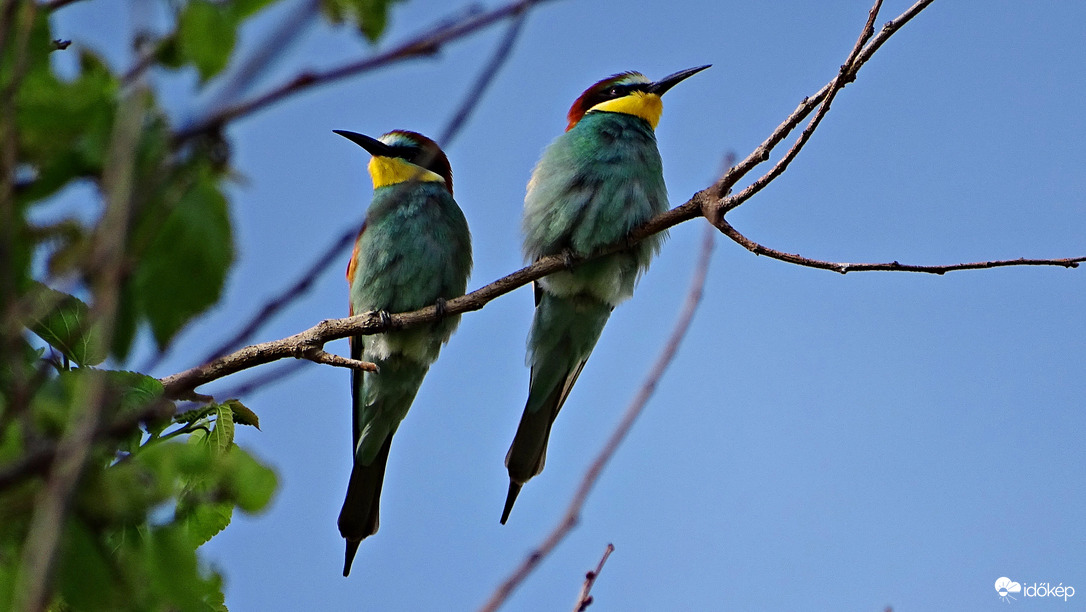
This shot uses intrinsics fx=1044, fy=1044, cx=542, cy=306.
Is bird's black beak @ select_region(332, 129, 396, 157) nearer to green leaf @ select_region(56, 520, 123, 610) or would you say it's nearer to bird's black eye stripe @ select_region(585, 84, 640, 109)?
bird's black eye stripe @ select_region(585, 84, 640, 109)

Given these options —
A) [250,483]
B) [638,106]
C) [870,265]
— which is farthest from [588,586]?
[638,106]

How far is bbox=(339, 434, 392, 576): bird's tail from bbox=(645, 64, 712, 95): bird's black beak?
7.23ft

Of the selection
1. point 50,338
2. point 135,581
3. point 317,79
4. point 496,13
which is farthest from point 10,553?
point 50,338

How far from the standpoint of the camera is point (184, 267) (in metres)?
1.08

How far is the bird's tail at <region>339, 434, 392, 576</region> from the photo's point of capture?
4871 mm

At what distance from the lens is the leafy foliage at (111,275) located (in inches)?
34.8

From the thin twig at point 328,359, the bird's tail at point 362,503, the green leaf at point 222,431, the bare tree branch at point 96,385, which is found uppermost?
the bird's tail at point 362,503

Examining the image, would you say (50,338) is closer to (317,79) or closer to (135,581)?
(135,581)

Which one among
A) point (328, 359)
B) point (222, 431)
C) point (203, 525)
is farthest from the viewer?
point (328, 359)

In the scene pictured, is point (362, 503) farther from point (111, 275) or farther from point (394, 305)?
point (111, 275)

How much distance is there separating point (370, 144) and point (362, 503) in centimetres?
201

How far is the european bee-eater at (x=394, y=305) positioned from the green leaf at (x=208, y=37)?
3.70 metres

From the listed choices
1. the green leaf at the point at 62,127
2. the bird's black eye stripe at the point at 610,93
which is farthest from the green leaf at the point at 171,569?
the bird's black eye stripe at the point at 610,93

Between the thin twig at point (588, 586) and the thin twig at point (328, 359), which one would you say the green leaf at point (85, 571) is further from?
the thin twig at point (328, 359)
